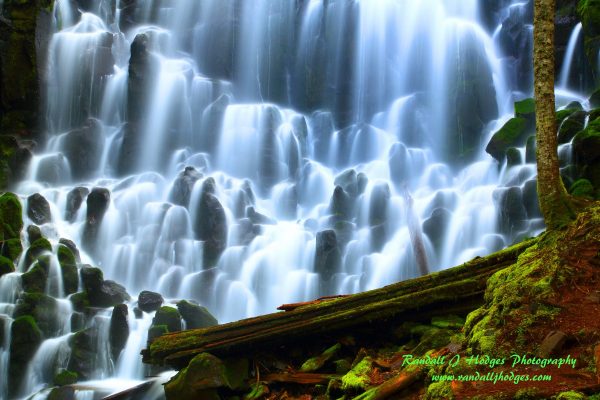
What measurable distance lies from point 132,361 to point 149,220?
8.80 m

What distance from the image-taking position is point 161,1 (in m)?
36.7

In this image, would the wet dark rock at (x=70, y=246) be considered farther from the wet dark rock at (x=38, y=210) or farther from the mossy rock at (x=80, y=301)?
the wet dark rock at (x=38, y=210)

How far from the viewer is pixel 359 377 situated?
15.7 feet

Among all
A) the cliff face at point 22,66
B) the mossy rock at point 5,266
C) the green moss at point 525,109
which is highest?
the cliff face at point 22,66

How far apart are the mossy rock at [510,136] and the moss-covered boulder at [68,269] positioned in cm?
1600

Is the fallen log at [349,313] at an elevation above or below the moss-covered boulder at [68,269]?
below

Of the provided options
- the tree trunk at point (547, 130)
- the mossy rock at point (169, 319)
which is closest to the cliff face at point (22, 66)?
the mossy rock at point (169, 319)

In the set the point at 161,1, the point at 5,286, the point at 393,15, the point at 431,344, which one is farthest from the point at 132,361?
the point at 161,1

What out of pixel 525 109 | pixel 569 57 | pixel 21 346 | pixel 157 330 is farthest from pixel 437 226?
pixel 21 346

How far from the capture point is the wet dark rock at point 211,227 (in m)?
21.6

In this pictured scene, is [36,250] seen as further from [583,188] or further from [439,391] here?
[439,391]

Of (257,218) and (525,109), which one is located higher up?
(525,109)

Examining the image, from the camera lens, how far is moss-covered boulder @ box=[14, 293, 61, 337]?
1544 centimetres

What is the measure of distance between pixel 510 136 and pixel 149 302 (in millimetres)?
14399
